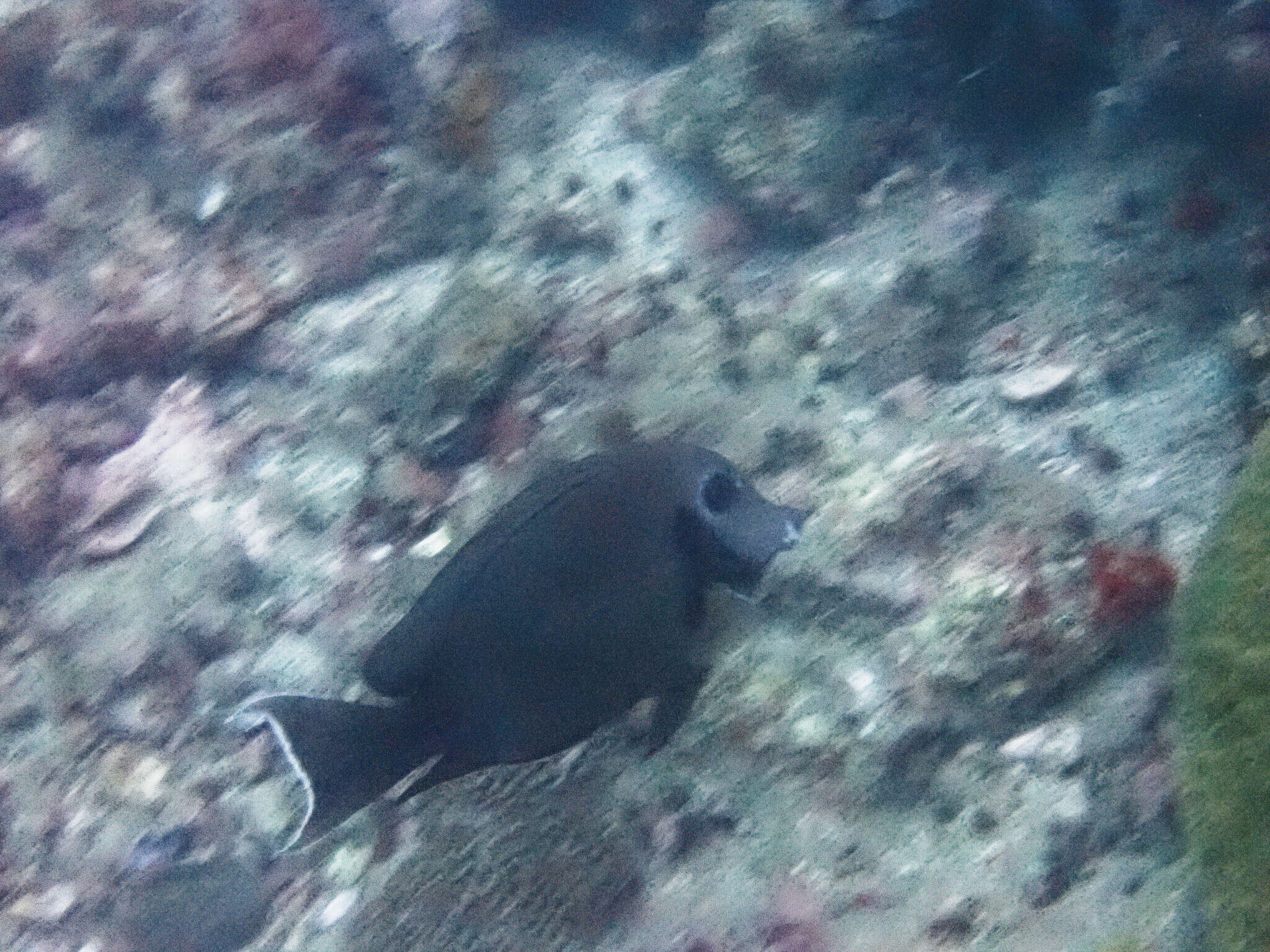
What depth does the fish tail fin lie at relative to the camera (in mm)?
2486

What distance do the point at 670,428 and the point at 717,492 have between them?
0.98 meters

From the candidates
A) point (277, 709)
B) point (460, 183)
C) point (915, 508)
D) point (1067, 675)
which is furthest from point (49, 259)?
point (1067, 675)

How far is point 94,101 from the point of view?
5.25 m

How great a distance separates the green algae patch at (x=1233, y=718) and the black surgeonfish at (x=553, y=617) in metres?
0.90

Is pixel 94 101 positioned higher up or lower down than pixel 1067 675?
higher up

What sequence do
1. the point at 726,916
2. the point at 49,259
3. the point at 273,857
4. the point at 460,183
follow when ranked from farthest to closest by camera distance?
the point at 49,259, the point at 460,183, the point at 273,857, the point at 726,916

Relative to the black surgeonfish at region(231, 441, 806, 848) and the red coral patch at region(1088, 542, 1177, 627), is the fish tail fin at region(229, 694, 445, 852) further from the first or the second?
the red coral patch at region(1088, 542, 1177, 627)

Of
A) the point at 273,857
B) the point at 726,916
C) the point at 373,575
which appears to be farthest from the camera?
the point at 373,575

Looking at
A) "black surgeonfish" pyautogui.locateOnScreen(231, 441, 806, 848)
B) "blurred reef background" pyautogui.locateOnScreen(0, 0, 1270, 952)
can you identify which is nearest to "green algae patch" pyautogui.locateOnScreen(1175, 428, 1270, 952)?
"blurred reef background" pyautogui.locateOnScreen(0, 0, 1270, 952)

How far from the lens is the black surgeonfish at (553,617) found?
2.59 m

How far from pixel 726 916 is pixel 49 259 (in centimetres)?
411

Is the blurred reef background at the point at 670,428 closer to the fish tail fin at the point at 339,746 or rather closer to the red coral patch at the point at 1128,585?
the red coral patch at the point at 1128,585

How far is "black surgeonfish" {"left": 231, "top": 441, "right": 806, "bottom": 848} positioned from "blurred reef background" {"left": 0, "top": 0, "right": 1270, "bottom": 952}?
528 mm

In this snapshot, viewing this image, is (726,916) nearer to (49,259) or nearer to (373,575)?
(373,575)
